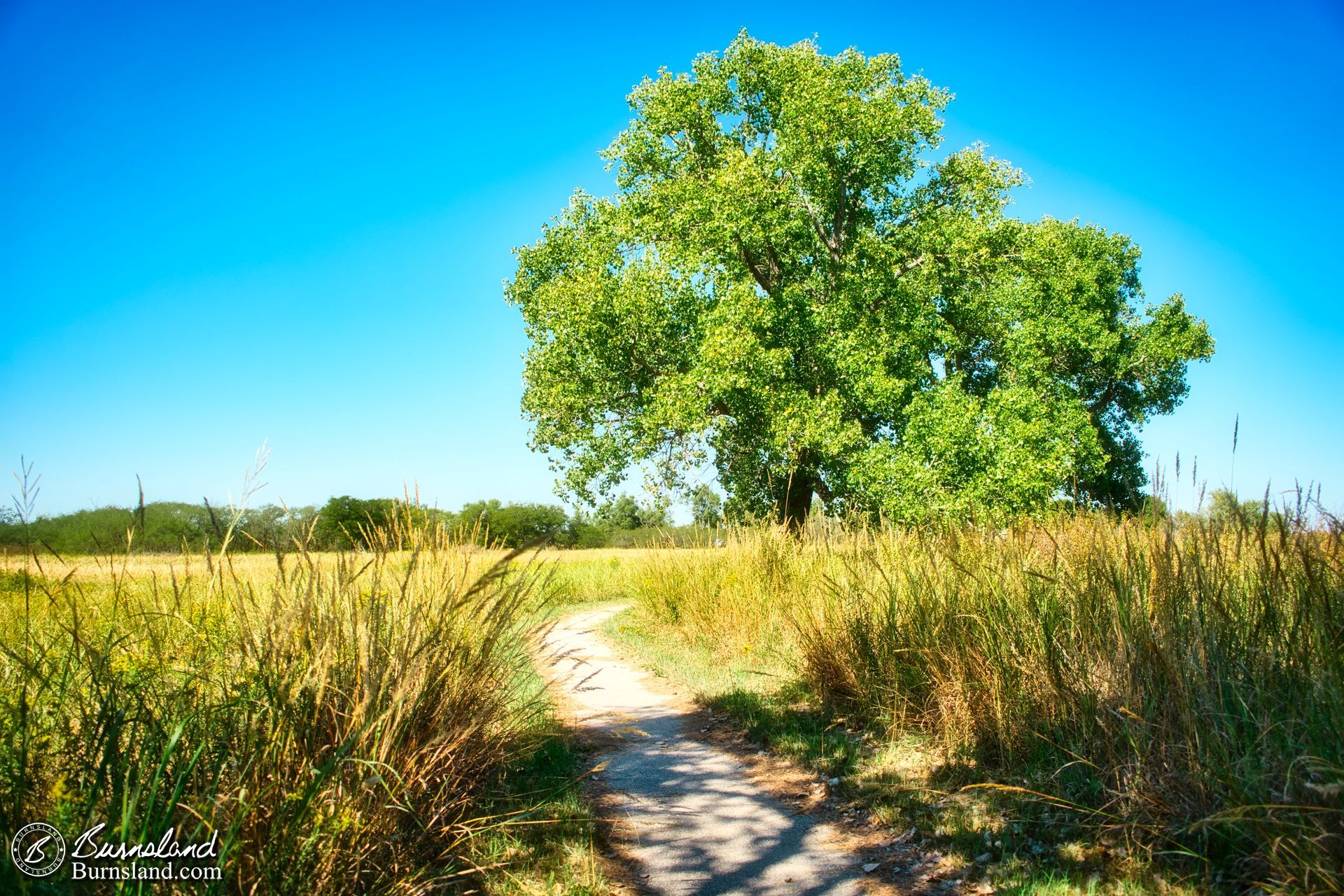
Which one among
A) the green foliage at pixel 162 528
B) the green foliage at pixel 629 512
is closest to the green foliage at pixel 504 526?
the green foliage at pixel 162 528

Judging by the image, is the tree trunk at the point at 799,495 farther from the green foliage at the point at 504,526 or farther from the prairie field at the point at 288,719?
the prairie field at the point at 288,719

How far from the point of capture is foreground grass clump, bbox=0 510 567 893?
2.38 meters

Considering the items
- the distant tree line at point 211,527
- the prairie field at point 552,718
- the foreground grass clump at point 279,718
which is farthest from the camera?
the distant tree line at point 211,527

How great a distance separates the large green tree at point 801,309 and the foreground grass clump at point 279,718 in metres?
10.8

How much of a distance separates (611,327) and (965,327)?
30.8ft

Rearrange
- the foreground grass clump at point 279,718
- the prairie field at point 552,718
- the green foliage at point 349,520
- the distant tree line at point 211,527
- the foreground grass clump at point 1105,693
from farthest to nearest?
1. the green foliage at point 349,520
2. the distant tree line at point 211,527
3. the foreground grass clump at point 1105,693
4. the prairie field at point 552,718
5. the foreground grass clump at point 279,718

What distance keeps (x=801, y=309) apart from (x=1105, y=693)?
12.9 m

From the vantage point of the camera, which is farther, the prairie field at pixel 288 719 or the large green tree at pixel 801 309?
the large green tree at pixel 801 309

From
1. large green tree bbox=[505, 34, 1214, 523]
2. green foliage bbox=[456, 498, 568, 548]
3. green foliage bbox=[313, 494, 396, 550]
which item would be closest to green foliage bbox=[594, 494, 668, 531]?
large green tree bbox=[505, 34, 1214, 523]

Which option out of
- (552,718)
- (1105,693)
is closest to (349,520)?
(552,718)

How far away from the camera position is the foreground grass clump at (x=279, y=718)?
2381 millimetres

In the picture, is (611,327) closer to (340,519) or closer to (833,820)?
(340,519)

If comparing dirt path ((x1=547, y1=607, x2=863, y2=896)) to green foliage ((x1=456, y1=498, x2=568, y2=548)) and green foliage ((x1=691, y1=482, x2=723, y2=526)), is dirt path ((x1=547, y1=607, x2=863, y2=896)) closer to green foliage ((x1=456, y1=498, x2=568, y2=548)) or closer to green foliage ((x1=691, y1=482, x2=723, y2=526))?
green foliage ((x1=456, y1=498, x2=568, y2=548))

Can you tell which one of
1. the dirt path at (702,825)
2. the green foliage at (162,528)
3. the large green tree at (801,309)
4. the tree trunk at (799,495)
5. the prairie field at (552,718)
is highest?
the large green tree at (801,309)
